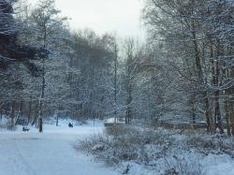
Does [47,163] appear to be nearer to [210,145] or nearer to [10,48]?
[210,145]

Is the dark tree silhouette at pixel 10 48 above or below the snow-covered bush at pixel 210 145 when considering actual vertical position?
above

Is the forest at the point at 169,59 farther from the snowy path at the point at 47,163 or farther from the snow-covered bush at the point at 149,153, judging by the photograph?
the snowy path at the point at 47,163

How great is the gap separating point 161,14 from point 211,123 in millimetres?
6620

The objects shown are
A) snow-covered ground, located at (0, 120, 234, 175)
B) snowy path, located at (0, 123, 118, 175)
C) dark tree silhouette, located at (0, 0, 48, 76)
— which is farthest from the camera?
dark tree silhouette, located at (0, 0, 48, 76)

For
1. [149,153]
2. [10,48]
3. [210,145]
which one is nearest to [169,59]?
[10,48]

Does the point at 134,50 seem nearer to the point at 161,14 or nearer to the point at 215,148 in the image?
the point at 161,14

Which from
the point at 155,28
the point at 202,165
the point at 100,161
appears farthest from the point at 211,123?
the point at 202,165

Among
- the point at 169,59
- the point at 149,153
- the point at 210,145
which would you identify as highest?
the point at 169,59

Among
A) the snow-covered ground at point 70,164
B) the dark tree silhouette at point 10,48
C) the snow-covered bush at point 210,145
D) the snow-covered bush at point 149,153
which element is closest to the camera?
the snow-covered bush at point 149,153

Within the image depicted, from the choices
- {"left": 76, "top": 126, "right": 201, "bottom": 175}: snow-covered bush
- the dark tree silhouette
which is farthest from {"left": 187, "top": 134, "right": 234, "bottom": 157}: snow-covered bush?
the dark tree silhouette

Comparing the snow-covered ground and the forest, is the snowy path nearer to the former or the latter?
the snow-covered ground

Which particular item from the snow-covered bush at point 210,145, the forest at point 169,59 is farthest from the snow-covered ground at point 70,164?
the forest at point 169,59

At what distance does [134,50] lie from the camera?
214 feet

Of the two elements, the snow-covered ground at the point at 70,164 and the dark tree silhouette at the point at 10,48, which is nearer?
the snow-covered ground at the point at 70,164
